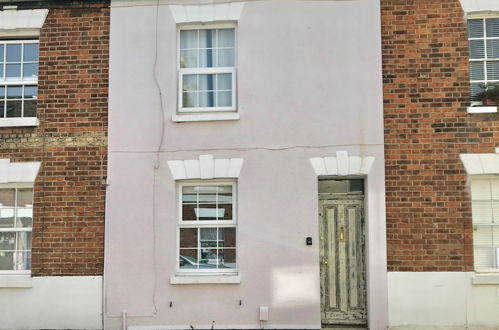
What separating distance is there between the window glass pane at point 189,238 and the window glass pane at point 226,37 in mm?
3283

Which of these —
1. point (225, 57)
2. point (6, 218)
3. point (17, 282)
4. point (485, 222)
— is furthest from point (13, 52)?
point (485, 222)

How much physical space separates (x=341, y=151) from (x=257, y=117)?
153cm

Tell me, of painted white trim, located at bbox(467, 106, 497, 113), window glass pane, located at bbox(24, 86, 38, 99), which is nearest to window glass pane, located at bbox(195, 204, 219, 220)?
window glass pane, located at bbox(24, 86, 38, 99)

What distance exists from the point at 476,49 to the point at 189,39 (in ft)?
16.2

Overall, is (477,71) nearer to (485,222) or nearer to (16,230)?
(485,222)

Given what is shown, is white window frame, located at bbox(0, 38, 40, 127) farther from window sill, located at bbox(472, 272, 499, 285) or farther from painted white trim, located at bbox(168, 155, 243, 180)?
window sill, located at bbox(472, 272, 499, 285)

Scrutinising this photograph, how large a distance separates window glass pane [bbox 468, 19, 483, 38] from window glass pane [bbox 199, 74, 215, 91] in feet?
14.6

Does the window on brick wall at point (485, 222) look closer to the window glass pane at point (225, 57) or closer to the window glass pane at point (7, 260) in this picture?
the window glass pane at point (225, 57)

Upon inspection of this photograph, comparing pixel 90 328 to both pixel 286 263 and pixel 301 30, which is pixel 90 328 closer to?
pixel 286 263

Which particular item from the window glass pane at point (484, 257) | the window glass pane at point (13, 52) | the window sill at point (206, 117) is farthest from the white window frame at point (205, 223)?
the window glass pane at point (484, 257)

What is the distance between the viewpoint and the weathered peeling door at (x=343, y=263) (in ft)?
31.0

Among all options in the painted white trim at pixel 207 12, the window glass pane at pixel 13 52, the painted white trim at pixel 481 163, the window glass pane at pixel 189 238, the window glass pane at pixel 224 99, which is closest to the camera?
the painted white trim at pixel 481 163

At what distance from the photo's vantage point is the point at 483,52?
31.0 feet

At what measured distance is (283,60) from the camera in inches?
377
